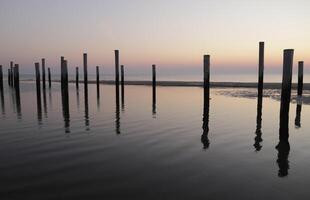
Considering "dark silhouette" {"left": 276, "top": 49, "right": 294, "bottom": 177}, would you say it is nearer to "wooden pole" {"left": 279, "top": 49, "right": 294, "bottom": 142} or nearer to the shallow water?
"wooden pole" {"left": 279, "top": 49, "right": 294, "bottom": 142}

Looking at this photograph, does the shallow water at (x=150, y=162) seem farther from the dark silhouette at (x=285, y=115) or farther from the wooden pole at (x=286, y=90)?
the wooden pole at (x=286, y=90)

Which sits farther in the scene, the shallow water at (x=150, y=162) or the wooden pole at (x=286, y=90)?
the wooden pole at (x=286, y=90)

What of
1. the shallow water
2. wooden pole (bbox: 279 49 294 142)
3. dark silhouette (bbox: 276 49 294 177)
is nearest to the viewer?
the shallow water

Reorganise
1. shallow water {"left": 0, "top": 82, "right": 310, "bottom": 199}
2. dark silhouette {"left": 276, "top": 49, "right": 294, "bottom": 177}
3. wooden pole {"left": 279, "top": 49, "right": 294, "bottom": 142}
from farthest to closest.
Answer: wooden pole {"left": 279, "top": 49, "right": 294, "bottom": 142} → dark silhouette {"left": 276, "top": 49, "right": 294, "bottom": 177} → shallow water {"left": 0, "top": 82, "right": 310, "bottom": 199}

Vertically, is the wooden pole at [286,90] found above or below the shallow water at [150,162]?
above

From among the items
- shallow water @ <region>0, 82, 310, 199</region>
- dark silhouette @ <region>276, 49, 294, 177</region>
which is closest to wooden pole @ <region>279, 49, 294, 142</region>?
dark silhouette @ <region>276, 49, 294, 177</region>

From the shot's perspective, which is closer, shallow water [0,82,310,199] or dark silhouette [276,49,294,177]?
shallow water [0,82,310,199]

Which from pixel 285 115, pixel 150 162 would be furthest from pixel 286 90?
pixel 150 162

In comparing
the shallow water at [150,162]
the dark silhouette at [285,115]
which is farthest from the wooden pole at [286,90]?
the shallow water at [150,162]

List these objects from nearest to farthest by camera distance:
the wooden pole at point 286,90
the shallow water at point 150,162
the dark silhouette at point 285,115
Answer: the shallow water at point 150,162
the dark silhouette at point 285,115
the wooden pole at point 286,90

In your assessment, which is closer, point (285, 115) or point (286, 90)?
point (285, 115)

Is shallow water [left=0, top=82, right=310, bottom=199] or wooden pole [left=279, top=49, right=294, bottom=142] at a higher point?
wooden pole [left=279, top=49, right=294, bottom=142]

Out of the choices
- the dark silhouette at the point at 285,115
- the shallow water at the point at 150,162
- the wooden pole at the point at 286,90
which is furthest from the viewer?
the wooden pole at the point at 286,90

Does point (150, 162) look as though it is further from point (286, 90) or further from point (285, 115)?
point (286, 90)
